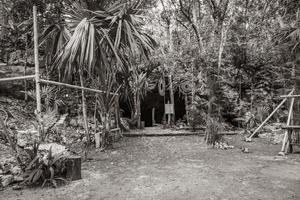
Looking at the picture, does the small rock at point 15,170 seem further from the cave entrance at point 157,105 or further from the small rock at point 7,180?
the cave entrance at point 157,105

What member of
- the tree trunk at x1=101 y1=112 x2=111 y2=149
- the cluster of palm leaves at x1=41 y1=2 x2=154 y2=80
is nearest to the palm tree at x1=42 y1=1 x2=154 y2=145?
the cluster of palm leaves at x1=41 y1=2 x2=154 y2=80

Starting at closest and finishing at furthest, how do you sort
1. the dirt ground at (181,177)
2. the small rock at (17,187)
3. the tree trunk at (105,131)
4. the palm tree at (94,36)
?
the dirt ground at (181,177) → the small rock at (17,187) → the palm tree at (94,36) → the tree trunk at (105,131)

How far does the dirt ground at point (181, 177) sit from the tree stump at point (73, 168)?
11cm

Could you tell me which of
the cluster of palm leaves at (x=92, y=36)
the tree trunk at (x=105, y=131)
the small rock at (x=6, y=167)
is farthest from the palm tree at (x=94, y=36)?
the small rock at (x=6, y=167)

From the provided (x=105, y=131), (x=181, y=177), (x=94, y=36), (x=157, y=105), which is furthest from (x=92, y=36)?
(x=157, y=105)

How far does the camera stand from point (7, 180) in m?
3.18

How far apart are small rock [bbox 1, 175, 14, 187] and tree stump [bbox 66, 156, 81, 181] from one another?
674 mm

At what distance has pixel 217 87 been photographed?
6785 millimetres

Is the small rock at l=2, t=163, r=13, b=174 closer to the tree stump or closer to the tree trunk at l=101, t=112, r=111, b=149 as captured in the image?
the tree stump

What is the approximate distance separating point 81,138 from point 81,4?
3.01m

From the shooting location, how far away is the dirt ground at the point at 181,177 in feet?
9.29

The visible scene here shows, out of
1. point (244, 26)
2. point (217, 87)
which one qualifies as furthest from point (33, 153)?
point (244, 26)

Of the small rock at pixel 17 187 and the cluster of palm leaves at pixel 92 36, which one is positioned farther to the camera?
the cluster of palm leaves at pixel 92 36

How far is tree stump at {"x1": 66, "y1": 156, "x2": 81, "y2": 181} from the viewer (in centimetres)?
336
